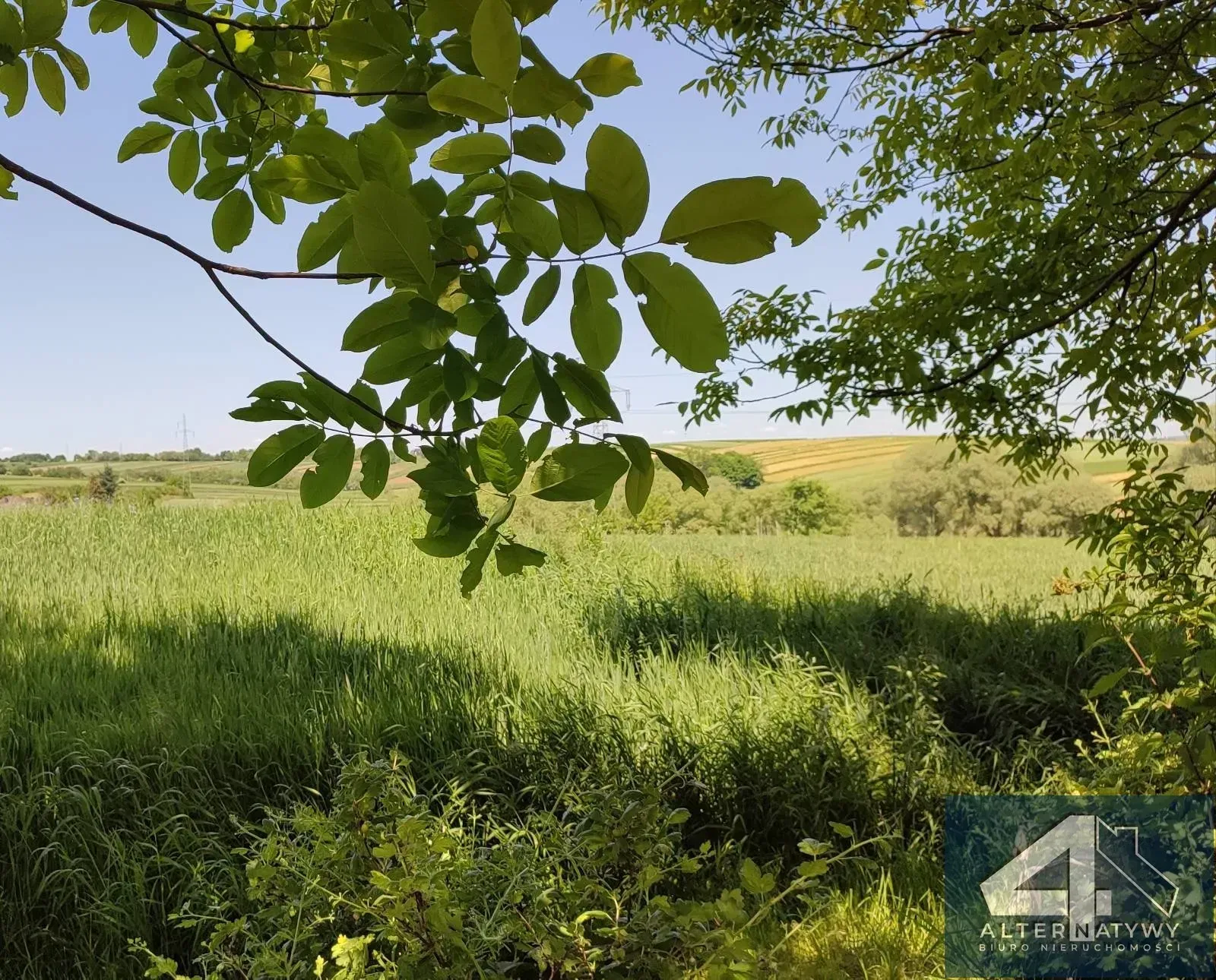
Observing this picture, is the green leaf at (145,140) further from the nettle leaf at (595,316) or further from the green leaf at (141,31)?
the nettle leaf at (595,316)

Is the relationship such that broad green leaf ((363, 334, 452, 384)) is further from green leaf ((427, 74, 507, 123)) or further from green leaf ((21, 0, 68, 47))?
green leaf ((21, 0, 68, 47))

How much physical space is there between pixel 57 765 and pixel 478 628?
204cm

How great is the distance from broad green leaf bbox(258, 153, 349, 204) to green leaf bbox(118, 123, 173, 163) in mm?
575

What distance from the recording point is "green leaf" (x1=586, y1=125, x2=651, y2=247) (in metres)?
0.54

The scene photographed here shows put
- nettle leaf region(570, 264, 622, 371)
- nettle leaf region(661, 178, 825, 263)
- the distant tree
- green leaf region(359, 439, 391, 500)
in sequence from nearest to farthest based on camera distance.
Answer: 1. nettle leaf region(661, 178, 825, 263)
2. nettle leaf region(570, 264, 622, 371)
3. green leaf region(359, 439, 391, 500)
4. the distant tree

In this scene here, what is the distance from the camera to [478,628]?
14.8 feet

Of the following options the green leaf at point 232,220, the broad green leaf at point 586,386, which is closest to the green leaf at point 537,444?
the broad green leaf at point 586,386

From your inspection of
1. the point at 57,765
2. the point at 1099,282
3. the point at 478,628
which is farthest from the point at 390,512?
the point at 1099,282

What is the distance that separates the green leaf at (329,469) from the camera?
776 millimetres

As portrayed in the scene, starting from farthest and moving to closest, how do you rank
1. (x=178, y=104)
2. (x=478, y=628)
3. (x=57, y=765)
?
(x=478, y=628)
(x=57, y=765)
(x=178, y=104)

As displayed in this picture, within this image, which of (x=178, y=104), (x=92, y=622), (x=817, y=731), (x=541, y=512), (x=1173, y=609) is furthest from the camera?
(x=541, y=512)

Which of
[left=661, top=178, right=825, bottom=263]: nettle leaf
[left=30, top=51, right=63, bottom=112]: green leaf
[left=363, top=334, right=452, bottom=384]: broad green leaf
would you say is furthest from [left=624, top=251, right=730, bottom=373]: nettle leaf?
[left=30, top=51, right=63, bottom=112]: green leaf

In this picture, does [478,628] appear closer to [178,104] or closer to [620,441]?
[178,104]

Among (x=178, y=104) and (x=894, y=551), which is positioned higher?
(x=178, y=104)
